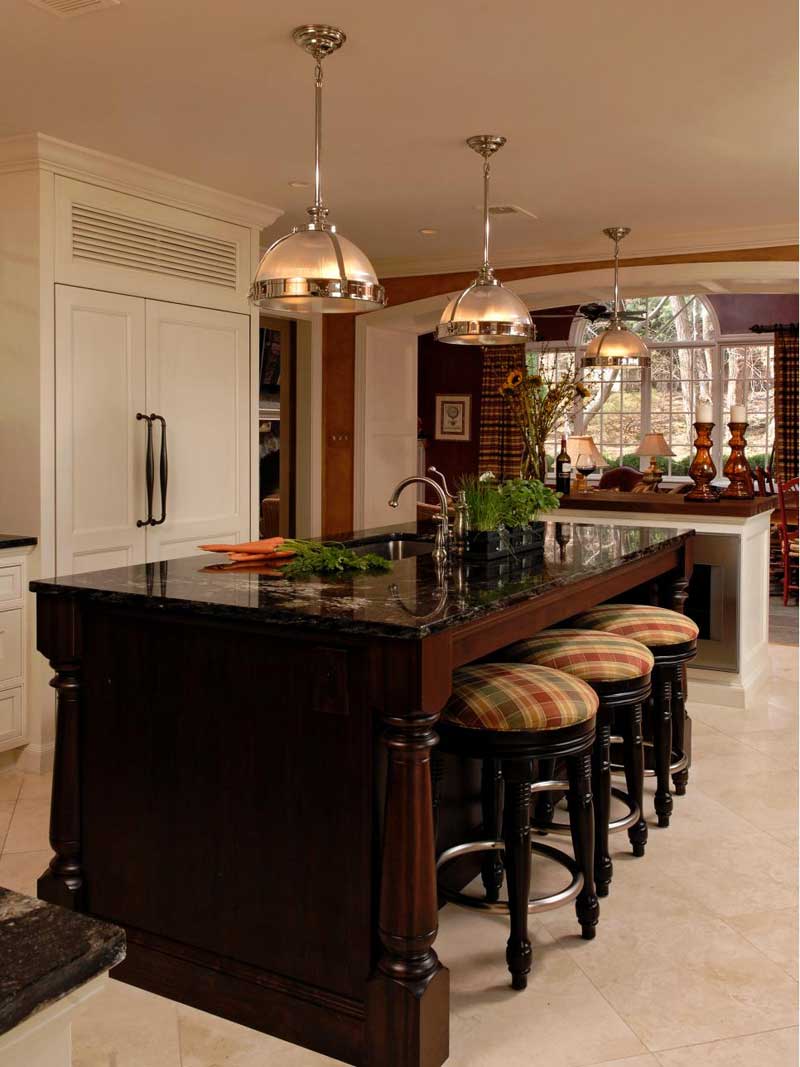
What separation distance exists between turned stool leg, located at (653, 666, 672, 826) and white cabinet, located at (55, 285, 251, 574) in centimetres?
254

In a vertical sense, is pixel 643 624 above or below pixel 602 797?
above

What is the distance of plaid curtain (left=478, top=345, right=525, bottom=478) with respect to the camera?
11.4 metres

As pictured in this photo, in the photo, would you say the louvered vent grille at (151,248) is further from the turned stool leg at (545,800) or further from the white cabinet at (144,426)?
the turned stool leg at (545,800)

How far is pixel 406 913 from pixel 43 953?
4.81 feet

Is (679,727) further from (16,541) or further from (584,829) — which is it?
(16,541)

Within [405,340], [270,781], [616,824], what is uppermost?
[405,340]

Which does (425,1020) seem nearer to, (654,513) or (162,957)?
(162,957)

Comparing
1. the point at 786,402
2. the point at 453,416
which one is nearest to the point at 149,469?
the point at 453,416

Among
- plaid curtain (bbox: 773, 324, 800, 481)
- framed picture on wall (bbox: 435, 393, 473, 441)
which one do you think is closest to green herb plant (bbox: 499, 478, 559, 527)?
plaid curtain (bbox: 773, 324, 800, 481)

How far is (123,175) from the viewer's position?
4629mm

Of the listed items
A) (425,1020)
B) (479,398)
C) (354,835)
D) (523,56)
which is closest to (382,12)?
(523,56)

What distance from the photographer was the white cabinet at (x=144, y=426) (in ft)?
14.9

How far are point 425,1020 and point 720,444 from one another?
402 inches

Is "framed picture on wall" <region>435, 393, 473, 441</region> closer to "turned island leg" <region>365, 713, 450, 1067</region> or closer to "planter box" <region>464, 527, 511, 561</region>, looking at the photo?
"planter box" <region>464, 527, 511, 561</region>
